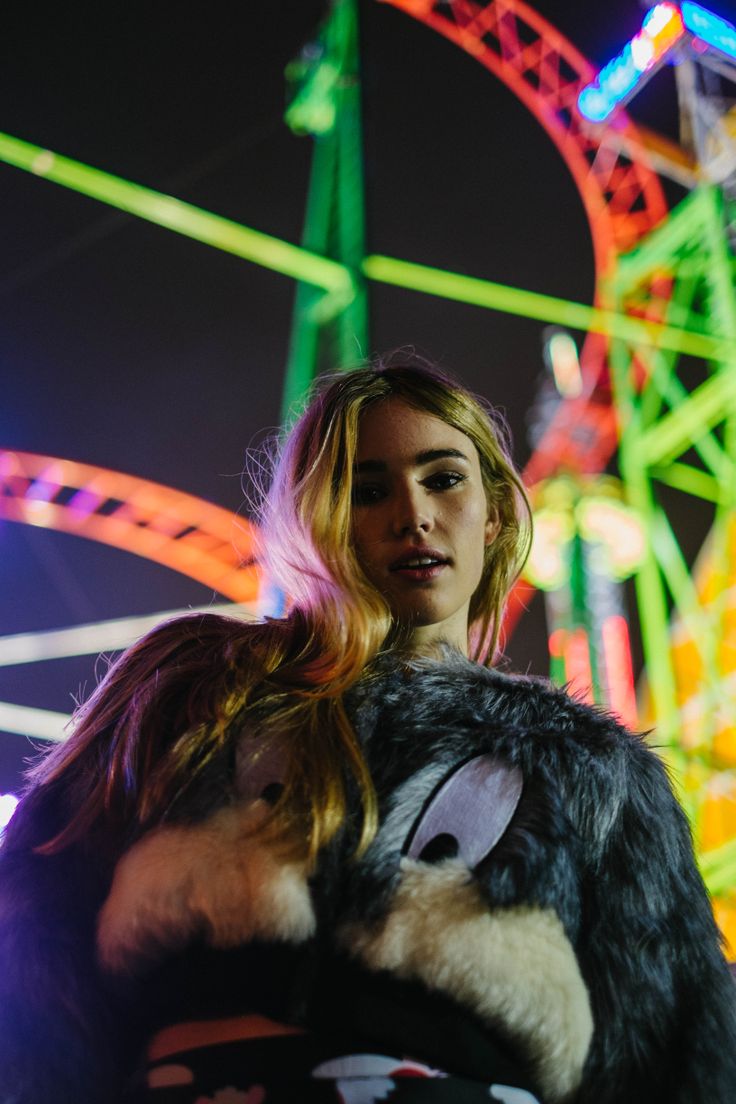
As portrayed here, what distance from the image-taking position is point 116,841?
1060 millimetres

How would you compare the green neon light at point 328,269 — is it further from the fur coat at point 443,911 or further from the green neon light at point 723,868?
the fur coat at point 443,911

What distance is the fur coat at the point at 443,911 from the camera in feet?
3.03

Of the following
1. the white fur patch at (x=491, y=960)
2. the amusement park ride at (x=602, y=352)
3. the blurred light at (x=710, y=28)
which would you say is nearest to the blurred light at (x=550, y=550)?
the amusement park ride at (x=602, y=352)

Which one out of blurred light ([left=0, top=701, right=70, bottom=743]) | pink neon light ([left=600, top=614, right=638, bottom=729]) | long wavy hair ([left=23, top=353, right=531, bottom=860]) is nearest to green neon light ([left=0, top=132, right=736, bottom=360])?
pink neon light ([left=600, top=614, right=638, bottom=729])

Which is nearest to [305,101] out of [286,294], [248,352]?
[286,294]

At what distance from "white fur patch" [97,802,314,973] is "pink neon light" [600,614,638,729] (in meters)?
4.11

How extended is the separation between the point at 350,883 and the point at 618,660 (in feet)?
14.7

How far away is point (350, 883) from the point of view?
37.5 inches

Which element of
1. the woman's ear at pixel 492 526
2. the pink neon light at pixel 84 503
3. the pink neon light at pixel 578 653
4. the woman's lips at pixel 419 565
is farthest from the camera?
the pink neon light at pixel 578 653

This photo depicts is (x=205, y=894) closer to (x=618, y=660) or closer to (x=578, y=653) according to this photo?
(x=578, y=653)

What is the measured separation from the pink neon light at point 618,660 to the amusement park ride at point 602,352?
1cm

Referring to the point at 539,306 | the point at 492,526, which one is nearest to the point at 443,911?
the point at 492,526

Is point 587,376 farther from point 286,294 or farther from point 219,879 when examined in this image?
point 219,879

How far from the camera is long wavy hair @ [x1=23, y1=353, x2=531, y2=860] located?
3.43 feet
